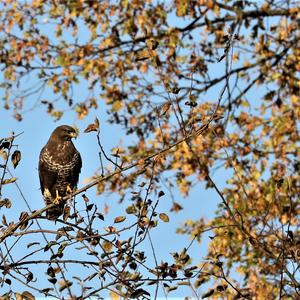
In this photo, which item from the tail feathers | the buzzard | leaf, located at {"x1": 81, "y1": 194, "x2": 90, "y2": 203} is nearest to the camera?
leaf, located at {"x1": 81, "y1": 194, "x2": 90, "y2": 203}

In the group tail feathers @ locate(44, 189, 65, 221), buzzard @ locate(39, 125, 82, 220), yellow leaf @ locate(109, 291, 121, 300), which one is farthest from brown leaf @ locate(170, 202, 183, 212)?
yellow leaf @ locate(109, 291, 121, 300)

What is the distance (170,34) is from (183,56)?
47 centimetres

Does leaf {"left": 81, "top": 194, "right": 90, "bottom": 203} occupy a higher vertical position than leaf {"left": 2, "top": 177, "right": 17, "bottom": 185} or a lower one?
lower

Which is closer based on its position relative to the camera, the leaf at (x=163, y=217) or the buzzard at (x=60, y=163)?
the leaf at (x=163, y=217)

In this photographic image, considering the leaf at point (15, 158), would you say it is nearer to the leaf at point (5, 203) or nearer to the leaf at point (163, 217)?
the leaf at point (5, 203)

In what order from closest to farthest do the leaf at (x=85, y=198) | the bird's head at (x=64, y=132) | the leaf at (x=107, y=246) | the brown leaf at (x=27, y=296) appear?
the brown leaf at (x=27, y=296), the leaf at (x=107, y=246), the leaf at (x=85, y=198), the bird's head at (x=64, y=132)

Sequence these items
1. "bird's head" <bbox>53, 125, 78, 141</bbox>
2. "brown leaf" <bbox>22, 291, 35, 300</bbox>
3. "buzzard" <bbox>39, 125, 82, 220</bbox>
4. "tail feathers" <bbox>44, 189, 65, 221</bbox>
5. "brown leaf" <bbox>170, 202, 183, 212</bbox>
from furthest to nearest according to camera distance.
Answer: "brown leaf" <bbox>170, 202, 183, 212</bbox> < "bird's head" <bbox>53, 125, 78, 141</bbox> < "buzzard" <bbox>39, 125, 82, 220</bbox> < "tail feathers" <bbox>44, 189, 65, 221</bbox> < "brown leaf" <bbox>22, 291, 35, 300</bbox>

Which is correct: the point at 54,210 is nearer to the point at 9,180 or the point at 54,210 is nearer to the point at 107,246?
the point at 9,180

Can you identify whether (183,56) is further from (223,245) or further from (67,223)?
(67,223)

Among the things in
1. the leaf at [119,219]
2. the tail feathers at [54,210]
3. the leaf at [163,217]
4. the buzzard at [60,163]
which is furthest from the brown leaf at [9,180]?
the buzzard at [60,163]

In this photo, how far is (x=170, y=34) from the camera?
10750 mm

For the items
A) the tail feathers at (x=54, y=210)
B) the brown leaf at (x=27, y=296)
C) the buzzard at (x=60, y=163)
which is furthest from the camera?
the buzzard at (x=60, y=163)

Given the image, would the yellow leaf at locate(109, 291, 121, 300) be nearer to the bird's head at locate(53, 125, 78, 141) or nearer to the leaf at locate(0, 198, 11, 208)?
the leaf at locate(0, 198, 11, 208)

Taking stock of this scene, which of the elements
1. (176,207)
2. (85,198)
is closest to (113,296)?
(85,198)
